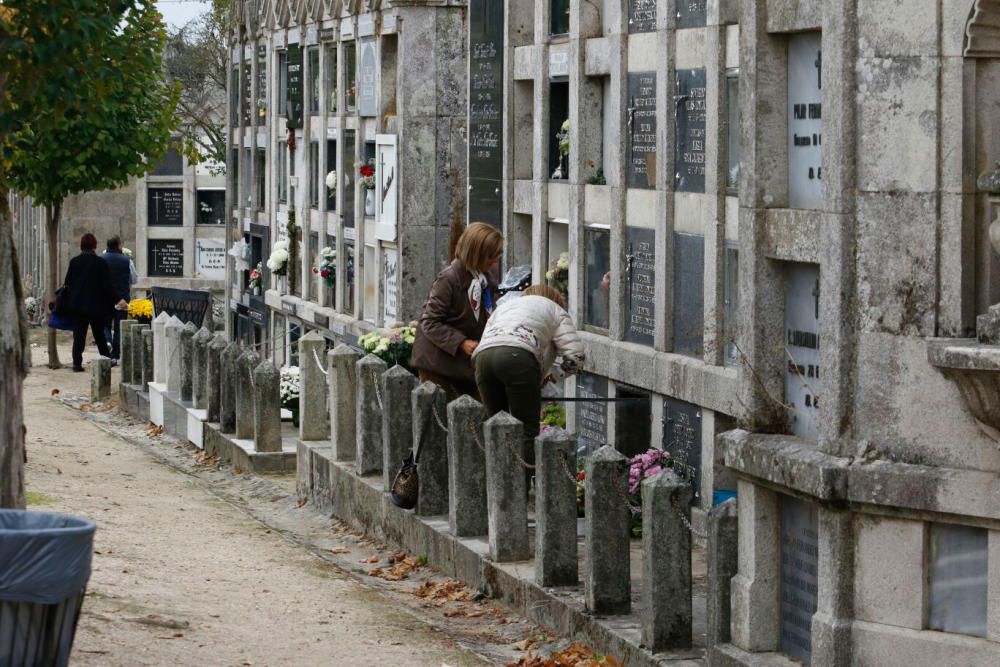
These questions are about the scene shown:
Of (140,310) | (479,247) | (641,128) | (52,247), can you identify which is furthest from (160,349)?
(479,247)

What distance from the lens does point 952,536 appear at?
272 inches

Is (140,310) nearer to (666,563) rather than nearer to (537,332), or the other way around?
(537,332)

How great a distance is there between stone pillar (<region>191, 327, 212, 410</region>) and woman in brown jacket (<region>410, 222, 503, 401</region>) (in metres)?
6.95

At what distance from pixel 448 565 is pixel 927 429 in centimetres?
470

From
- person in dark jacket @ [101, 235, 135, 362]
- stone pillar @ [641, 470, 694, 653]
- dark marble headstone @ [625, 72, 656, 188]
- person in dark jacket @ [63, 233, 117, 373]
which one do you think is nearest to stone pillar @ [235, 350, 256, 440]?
dark marble headstone @ [625, 72, 656, 188]

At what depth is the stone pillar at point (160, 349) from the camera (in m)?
20.8

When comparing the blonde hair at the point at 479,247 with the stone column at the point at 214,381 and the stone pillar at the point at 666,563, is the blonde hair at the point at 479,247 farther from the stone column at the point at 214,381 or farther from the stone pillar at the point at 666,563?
the stone column at the point at 214,381

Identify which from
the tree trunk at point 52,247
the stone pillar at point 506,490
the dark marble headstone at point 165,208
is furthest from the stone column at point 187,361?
the dark marble headstone at point 165,208

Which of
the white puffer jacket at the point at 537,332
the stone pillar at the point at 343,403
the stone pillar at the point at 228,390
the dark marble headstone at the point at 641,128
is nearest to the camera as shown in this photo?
the white puffer jacket at the point at 537,332

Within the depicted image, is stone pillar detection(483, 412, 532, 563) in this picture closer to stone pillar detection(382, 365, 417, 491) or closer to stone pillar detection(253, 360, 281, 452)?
stone pillar detection(382, 365, 417, 491)

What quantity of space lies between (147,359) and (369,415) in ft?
29.8

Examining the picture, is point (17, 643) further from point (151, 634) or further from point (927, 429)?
point (927, 429)

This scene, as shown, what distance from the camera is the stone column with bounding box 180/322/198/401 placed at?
19.3m

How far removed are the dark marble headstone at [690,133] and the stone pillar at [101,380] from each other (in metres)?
12.4
